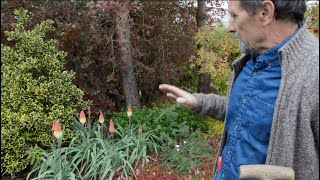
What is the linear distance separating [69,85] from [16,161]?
0.97 m

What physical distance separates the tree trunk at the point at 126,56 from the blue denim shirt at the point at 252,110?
2.75 metres

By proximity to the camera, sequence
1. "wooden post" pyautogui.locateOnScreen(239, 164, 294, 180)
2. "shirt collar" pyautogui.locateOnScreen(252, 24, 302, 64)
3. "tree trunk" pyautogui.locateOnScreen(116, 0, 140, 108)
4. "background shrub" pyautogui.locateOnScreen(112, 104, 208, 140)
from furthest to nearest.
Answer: "tree trunk" pyautogui.locateOnScreen(116, 0, 140, 108)
"background shrub" pyautogui.locateOnScreen(112, 104, 208, 140)
"shirt collar" pyautogui.locateOnScreen(252, 24, 302, 64)
"wooden post" pyautogui.locateOnScreen(239, 164, 294, 180)

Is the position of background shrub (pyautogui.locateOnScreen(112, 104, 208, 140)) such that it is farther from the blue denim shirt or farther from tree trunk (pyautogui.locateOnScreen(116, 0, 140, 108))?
the blue denim shirt

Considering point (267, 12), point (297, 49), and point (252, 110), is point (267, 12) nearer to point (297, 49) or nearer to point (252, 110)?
point (297, 49)

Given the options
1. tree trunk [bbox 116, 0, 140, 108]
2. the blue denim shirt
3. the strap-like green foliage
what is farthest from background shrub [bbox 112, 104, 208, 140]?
the blue denim shirt

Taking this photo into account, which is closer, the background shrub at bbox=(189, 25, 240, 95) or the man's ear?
the man's ear

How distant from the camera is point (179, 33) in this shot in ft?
16.3

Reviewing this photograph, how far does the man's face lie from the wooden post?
440 mm

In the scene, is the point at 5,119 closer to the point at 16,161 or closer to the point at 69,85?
the point at 16,161

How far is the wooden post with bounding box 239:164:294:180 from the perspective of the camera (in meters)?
1.08

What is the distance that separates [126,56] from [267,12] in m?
3.57

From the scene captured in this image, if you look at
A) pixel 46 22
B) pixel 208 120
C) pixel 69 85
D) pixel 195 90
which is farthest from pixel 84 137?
pixel 195 90

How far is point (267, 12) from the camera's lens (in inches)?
47.1

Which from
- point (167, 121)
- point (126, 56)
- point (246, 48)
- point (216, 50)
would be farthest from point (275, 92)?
point (126, 56)
